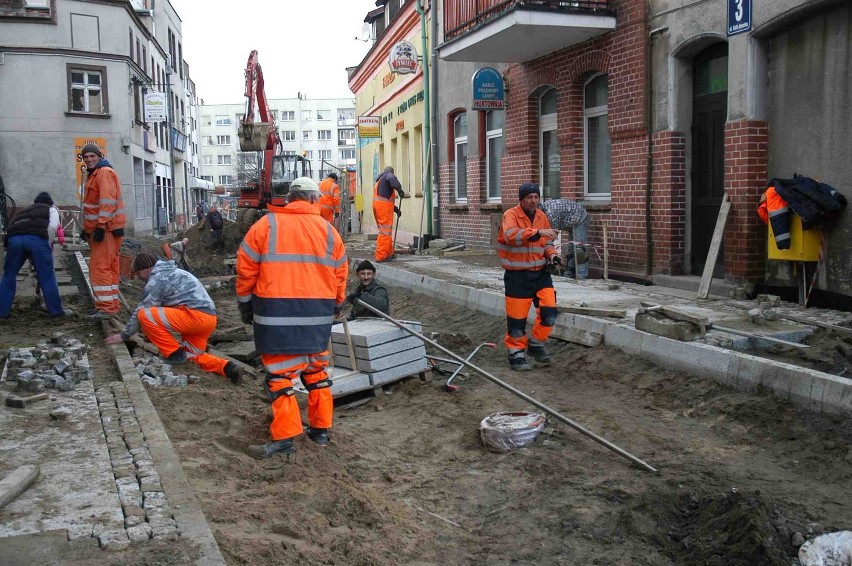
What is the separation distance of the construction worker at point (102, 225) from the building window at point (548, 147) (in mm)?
7632

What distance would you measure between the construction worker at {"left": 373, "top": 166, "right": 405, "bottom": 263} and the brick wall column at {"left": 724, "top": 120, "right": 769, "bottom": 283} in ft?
24.2

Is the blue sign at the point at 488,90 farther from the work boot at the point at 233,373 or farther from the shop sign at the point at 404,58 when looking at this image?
the work boot at the point at 233,373

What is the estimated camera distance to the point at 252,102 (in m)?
27.4

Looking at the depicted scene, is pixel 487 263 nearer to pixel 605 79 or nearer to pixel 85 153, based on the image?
pixel 605 79

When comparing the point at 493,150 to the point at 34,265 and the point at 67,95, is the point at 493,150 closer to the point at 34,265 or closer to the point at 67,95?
the point at 34,265

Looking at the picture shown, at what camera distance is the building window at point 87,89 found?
107 ft

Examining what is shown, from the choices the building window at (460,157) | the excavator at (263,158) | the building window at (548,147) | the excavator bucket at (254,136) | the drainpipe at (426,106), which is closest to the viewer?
the building window at (548,147)

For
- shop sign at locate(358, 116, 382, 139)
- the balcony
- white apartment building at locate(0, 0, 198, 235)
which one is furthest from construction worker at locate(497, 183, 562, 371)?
white apartment building at locate(0, 0, 198, 235)

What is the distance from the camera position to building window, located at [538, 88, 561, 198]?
14469 millimetres

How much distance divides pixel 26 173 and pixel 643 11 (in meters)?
27.7

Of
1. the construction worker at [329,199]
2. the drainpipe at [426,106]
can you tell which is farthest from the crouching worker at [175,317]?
A: the drainpipe at [426,106]

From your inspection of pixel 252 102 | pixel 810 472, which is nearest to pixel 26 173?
pixel 252 102

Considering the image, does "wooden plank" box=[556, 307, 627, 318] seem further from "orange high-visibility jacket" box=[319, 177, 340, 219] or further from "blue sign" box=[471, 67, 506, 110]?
"orange high-visibility jacket" box=[319, 177, 340, 219]

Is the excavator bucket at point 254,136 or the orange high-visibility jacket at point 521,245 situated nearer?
the orange high-visibility jacket at point 521,245
